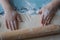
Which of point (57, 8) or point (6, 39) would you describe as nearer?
point (6, 39)

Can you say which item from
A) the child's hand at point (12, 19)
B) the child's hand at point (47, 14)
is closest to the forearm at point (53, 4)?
the child's hand at point (47, 14)

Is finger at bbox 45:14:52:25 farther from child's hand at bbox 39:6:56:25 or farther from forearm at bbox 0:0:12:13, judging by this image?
forearm at bbox 0:0:12:13

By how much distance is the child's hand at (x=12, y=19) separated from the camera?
58 centimetres

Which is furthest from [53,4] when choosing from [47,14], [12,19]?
[12,19]

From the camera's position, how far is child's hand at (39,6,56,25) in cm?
60

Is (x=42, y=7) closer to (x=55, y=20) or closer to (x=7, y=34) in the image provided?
(x=55, y=20)

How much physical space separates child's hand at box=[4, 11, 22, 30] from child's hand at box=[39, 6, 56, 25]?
103mm

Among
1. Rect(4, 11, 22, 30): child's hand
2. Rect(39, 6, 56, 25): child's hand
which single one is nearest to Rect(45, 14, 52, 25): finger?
Rect(39, 6, 56, 25): child's hand

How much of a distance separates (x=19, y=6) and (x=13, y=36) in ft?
0.58

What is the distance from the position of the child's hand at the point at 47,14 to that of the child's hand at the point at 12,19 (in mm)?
103

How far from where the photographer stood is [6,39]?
52 cm

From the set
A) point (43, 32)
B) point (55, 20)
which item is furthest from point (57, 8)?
point (43, 32)

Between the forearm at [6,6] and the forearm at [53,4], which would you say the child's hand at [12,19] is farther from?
the forearm at [53,4]

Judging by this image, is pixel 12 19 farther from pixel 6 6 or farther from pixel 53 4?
pixel 53 4
